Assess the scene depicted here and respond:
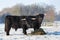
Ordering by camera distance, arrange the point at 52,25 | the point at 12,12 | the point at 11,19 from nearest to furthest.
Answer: the point at 11,19
the point at 12,12
the point at 52,25

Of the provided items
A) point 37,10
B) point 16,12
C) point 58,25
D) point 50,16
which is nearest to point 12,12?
point 16,12

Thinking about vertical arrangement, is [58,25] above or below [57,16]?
below

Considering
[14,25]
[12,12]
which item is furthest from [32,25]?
[12,12]

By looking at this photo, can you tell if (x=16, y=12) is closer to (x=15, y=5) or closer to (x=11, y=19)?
(x=15, y=5)

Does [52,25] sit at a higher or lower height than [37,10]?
lower

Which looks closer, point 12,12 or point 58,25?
point 12,12

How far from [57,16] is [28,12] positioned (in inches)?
61.4

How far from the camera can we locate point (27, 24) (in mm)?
6438

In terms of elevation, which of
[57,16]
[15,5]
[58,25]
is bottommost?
[58,25]

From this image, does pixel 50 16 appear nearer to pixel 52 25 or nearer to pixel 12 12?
pixel 52 25

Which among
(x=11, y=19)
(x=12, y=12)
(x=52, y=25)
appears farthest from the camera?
(x=52, y=25)

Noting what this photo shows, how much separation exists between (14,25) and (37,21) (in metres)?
0.98

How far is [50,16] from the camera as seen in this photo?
868cm

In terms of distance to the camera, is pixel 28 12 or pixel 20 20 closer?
pixel 20 20
